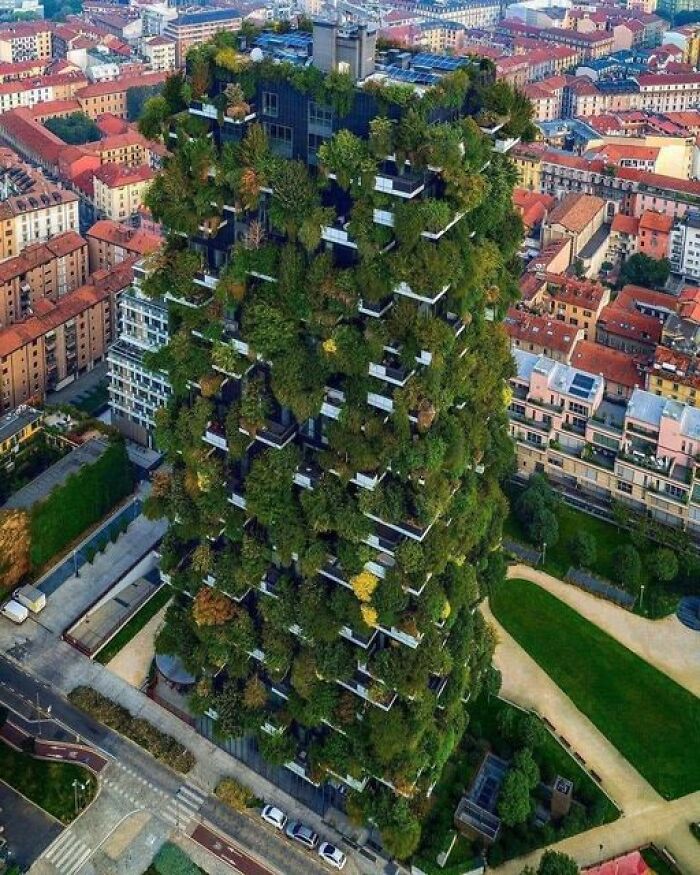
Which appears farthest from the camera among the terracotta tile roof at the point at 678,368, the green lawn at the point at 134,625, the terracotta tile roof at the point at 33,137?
the terracotta tile roof at the point at 33,137

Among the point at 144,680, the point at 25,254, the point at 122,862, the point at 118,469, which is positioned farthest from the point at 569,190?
the point at 122,862

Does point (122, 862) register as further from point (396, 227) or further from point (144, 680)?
point (396, 227)

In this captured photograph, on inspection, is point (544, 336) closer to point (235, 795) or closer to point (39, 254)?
point (235, 795)

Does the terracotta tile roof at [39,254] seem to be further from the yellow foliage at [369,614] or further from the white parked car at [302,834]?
the yellow foliage at [369,614]

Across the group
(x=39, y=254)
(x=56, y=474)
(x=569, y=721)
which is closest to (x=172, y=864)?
(x=569, y=721)

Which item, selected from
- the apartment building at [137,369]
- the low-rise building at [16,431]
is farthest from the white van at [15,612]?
the apartment building at [137,369]

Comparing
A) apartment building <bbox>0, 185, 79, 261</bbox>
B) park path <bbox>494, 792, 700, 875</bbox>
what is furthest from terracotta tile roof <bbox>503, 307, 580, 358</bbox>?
apartment building <bbox>0, 185, 79, 261</bbox>

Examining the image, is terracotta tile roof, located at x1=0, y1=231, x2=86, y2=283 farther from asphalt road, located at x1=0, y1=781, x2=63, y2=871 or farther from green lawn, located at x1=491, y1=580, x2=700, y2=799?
green lawn, located at x1=491, y1=580, x2=700, y2=799
